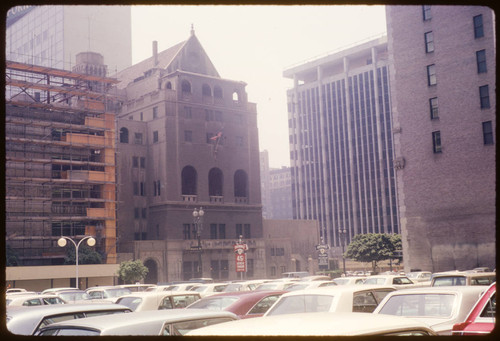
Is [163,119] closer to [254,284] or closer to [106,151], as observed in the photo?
[106,151]

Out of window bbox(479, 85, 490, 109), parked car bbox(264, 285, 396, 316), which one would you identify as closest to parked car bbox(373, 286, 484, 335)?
parked car bbox(264, 285, 396, 316)

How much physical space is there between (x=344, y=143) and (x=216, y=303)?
124183 mm

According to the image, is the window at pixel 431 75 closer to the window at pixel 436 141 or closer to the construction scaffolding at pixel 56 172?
the window at pixel 436 141

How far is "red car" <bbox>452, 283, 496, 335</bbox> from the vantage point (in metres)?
8.36

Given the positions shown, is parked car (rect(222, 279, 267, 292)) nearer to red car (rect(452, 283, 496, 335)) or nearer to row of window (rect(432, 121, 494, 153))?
red car (rect(452, 283, 496, 335))

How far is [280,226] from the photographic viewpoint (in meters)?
92.5

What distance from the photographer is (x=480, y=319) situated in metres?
8.64

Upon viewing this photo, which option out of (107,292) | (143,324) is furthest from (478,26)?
(143,324)

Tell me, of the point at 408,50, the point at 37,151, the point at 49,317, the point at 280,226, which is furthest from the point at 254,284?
the point at 280,226

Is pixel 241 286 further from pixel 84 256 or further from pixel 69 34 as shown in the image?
pixel 69 34

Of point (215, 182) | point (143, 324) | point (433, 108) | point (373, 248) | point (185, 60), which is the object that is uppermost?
point (185, 60)

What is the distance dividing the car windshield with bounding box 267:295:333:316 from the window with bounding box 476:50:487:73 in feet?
142

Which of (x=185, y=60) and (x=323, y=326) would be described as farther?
(x=185, y=60)

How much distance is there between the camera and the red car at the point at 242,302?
45.6ft
